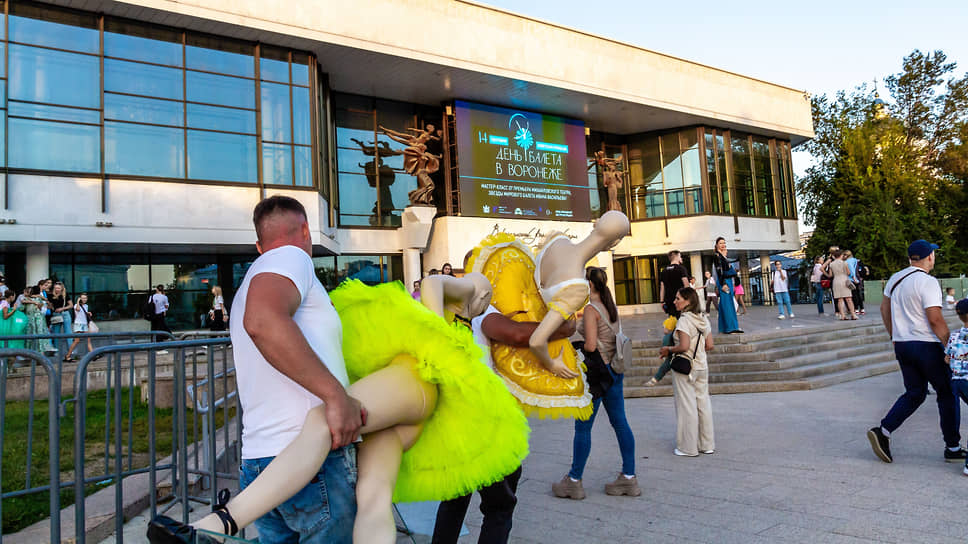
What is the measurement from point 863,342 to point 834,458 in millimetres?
9283

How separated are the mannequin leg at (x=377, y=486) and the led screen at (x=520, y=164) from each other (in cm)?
2185

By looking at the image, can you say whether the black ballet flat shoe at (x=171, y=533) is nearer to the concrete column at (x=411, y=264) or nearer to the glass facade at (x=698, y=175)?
the concrete column at (x=411, y=264)

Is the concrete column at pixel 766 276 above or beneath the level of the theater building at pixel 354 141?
beneath

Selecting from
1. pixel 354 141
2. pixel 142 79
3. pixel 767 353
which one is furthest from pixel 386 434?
pixel 354 141

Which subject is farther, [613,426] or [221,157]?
[221,157]

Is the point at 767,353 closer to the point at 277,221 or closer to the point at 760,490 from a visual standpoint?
the point at 760,490

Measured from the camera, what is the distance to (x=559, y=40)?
80.8ft

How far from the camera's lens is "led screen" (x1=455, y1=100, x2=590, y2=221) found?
79.3 feet

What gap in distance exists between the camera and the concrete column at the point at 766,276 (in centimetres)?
3191

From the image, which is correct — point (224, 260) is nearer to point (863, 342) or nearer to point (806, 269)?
point (863, 342)

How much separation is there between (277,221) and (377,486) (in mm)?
987

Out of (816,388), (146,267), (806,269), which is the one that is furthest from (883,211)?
(146,267)

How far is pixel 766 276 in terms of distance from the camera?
3195cm

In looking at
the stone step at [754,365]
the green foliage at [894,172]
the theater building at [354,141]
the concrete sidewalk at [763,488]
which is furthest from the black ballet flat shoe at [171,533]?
the green foliage at [894,172]
